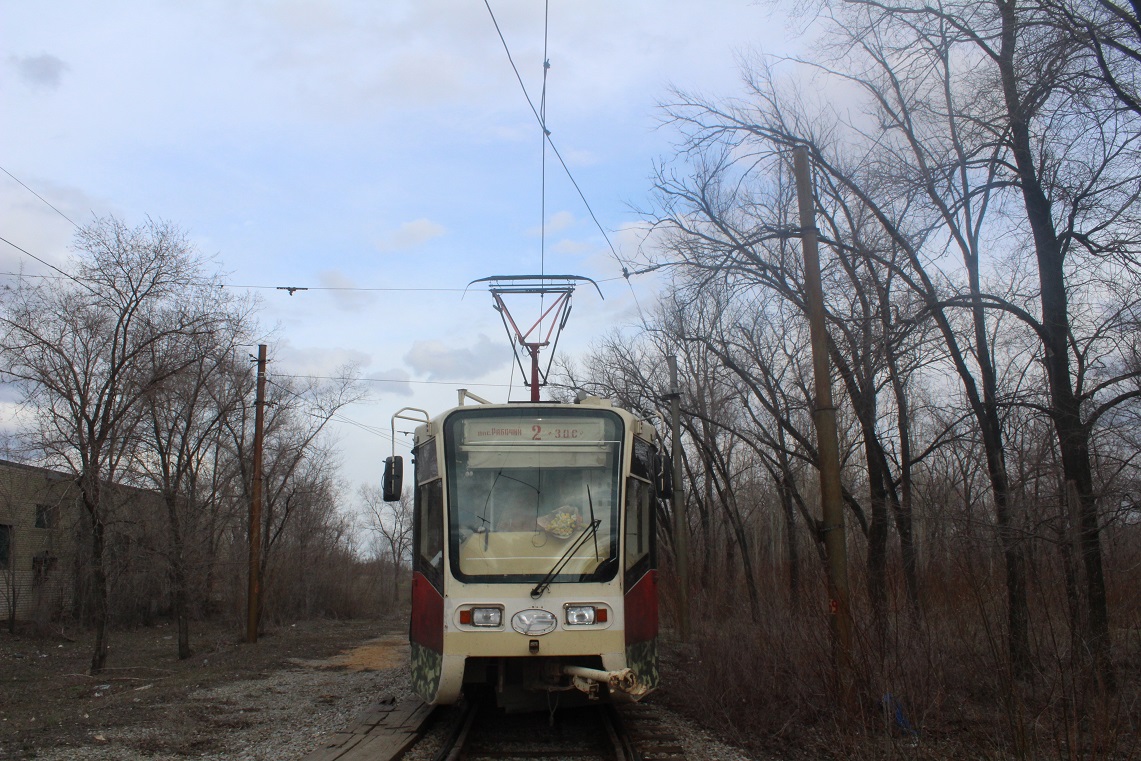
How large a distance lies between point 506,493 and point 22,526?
95.0ft

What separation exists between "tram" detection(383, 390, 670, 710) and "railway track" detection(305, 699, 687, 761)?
0.44 metres

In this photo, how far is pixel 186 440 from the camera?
2114 centimetres

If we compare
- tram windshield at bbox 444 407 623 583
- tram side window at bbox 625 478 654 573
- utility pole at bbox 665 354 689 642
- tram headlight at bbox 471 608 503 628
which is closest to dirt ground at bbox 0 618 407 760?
tram headlight at bbox 471 608 503 628

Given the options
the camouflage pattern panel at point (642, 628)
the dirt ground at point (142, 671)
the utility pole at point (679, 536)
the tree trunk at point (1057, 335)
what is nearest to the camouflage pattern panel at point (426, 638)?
the camouflage pattern panel at point (642, 628)

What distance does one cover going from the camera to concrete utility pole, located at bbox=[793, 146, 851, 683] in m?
7.80

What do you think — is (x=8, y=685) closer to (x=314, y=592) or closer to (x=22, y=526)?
(x=22, y=526)

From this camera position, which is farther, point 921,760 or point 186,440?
point 186,440

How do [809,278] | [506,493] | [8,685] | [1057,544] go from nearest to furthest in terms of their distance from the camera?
1. [506,493]
2. [809,278]
3. [1057,544]
4. [8,685]

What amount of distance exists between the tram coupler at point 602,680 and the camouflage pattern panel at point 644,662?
0.51ft

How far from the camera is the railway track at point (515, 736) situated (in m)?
7.72

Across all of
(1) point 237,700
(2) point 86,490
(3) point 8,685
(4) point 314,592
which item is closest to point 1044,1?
(1) point 237,700

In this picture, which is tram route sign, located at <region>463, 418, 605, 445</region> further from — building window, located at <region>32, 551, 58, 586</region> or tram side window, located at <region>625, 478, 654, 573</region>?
building window, located at <region>32, 551, 58, 586</region>

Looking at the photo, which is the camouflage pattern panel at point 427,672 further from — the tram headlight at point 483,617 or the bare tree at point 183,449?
the bare tree at point 183,449

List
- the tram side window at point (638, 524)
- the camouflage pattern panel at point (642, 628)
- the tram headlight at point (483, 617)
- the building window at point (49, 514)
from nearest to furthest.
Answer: the tram headlight at point (483, 617)
the camouflage pattern panel at point (642, 628)
the tram side window at point (638, 524)
the building window at point (49, 514)
